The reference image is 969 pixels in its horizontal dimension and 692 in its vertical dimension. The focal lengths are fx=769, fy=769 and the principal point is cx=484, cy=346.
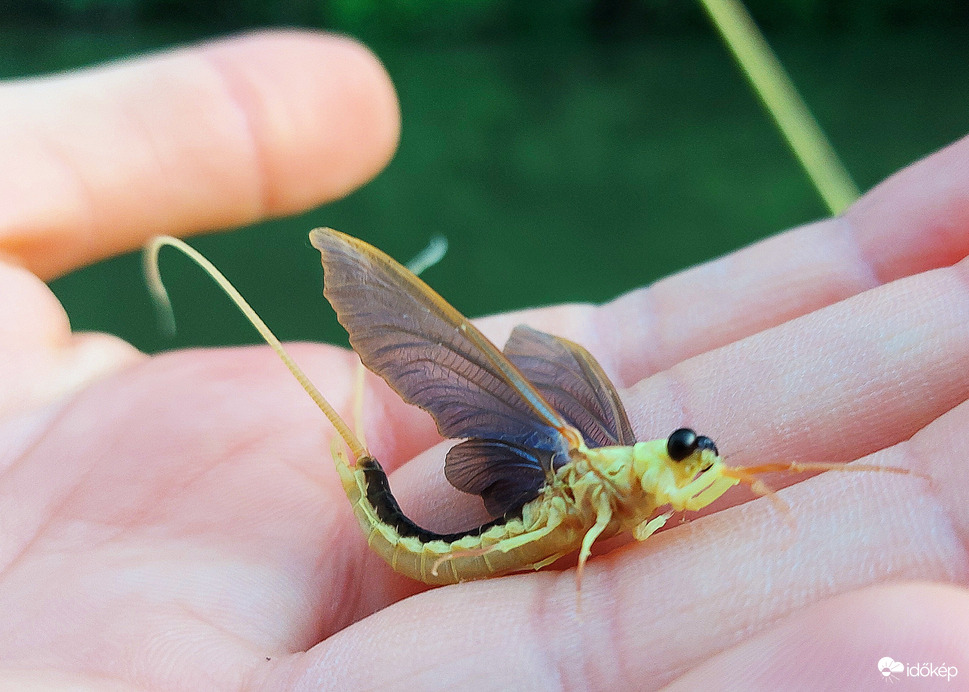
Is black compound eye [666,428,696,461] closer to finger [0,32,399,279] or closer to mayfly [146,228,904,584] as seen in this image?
mayfly [146,228,904,584]

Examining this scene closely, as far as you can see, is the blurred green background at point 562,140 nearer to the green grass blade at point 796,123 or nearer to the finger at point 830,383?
the green grass blade at point 796,123

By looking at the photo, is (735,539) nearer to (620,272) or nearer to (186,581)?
(186,581)

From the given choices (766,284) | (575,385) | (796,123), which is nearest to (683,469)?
(575,385)

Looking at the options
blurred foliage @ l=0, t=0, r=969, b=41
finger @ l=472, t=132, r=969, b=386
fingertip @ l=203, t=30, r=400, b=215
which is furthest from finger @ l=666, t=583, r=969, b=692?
blurred foliage @ l=0, t=0, r=969, b=41

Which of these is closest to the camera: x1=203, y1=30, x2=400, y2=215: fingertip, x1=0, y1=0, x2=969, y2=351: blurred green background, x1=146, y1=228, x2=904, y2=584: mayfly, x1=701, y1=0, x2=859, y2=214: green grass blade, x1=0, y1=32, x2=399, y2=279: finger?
x1=146, y1=228, x2=904, y2=584: mayfly

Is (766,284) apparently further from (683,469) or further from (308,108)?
(308,108)

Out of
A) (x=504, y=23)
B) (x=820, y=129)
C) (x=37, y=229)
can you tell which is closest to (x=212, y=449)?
(x=37, y=229)
